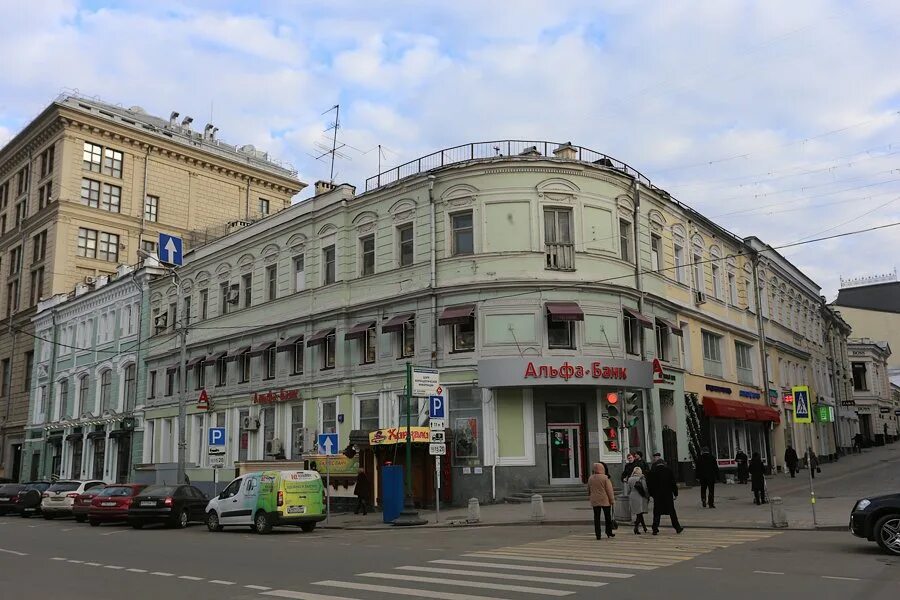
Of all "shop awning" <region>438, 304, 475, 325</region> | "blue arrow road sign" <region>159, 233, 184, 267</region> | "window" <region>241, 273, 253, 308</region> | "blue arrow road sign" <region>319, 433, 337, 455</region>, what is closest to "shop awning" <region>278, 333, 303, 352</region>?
"window" <region>241, 273, 253, 308</region>

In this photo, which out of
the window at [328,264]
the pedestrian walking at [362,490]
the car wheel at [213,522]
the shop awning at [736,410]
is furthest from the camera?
the shop awning at [736,410]

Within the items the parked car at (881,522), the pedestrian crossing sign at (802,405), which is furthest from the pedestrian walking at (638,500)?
the parked car at (881,522)

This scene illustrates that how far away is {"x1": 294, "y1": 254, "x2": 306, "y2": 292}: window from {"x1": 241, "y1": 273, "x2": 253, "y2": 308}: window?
11.9ft

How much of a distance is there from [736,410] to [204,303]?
89.3 ft

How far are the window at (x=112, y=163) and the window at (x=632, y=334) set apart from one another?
46.7m

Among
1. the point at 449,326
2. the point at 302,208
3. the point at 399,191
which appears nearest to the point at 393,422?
the point at 449,326

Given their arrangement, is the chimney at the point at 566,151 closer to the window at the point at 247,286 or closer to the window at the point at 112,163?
the window at the point at 247,286

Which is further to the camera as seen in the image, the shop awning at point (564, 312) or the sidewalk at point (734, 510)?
the shop awning at point (564, 312)

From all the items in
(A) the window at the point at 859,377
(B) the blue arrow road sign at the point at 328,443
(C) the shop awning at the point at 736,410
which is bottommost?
(B) the blue arrow road sign at the point at 328,443

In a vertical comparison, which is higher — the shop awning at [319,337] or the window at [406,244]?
the window at [406,244]

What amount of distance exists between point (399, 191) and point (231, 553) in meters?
17.8

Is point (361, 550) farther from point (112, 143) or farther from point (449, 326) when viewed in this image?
point (112, 143)

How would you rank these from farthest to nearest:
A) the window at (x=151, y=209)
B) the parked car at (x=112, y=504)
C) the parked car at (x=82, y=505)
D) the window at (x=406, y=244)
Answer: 1. the window at (x=151, y=209)
2. the window at (x=406, y=244)
3. the parked car at (x=82, y=505)
4. the parked car at (x=112, y=504)

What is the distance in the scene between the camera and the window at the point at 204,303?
4119cm
